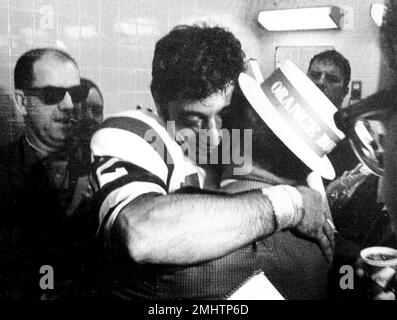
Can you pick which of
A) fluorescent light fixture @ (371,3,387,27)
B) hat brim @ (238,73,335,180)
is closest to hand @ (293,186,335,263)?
hat brim @ (238,73,335,180)

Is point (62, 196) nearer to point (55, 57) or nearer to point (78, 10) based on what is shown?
point (55, 57)

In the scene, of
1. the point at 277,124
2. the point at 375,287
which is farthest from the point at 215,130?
the point at 375,287

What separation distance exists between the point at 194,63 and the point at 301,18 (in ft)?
1.89

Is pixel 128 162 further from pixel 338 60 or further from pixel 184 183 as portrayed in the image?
pixel 338 60

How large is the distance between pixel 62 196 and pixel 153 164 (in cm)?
52

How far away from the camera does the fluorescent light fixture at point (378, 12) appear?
213cm

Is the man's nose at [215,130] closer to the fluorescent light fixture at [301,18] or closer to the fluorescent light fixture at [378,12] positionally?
the fluorescent light fixture at [301,18]

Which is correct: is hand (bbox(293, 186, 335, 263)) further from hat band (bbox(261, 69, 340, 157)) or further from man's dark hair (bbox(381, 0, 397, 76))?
man's dark hair (bbox(381, 0, 397, 76))

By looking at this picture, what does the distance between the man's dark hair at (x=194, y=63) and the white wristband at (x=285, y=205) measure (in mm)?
532

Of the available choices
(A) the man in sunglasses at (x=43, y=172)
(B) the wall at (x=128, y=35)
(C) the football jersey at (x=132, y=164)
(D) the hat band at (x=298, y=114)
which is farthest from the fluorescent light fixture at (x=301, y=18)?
(A) the man in sunglasses at (x=43, y=172)

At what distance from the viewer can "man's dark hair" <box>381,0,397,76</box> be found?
2.13m

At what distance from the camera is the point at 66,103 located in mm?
2174

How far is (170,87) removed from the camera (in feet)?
7.04
